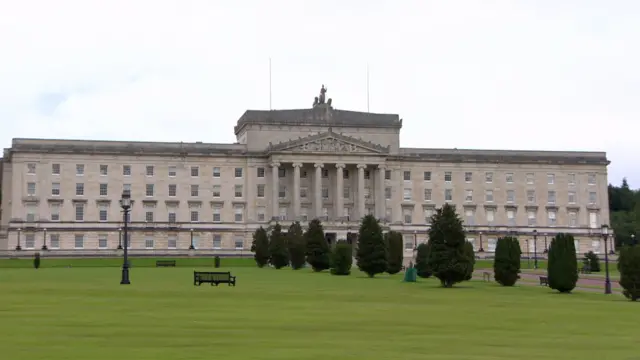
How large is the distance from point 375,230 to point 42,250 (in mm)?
62444

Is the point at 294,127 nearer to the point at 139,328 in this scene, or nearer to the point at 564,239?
the point at 564,239

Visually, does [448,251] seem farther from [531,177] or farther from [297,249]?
[531,177]

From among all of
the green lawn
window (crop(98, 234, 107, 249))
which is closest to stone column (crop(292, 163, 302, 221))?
window (crop(98, 234, 107, 249))

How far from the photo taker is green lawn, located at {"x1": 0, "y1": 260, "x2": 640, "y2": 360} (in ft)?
68.2

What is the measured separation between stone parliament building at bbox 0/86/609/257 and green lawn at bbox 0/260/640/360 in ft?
262

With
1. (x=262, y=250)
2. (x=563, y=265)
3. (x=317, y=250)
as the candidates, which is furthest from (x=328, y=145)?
(x=563, y=265)

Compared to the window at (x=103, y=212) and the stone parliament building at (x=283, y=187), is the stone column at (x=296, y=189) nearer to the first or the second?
the stone parliament building at (x=283, y=187)

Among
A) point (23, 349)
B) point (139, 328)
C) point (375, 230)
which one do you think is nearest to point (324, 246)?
point (375, 230)

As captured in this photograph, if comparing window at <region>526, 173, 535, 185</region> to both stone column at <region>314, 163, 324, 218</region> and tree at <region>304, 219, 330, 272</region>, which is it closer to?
stone column at <region>314, 163, 324, 218</region>

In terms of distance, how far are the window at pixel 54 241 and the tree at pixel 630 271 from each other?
301ft

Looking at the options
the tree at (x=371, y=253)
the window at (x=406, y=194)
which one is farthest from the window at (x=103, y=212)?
the tree at (x=371, y=253)

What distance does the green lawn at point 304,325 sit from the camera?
20.8m

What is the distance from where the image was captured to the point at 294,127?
131m

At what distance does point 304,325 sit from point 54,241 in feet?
328
